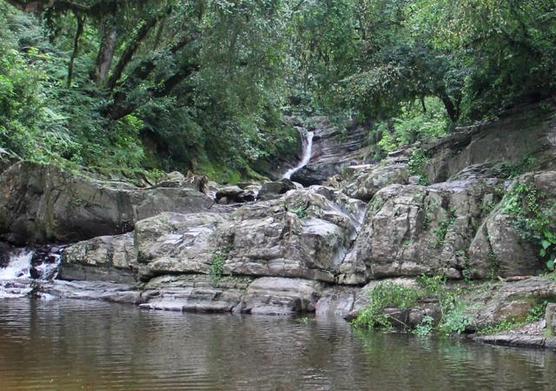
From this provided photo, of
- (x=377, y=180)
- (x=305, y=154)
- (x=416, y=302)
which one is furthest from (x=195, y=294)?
(x=305, y=154)

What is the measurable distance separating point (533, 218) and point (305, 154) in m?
26.1

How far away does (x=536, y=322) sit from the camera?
36.9ft

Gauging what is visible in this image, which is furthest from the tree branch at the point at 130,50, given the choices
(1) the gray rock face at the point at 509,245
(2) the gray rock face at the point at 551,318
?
(2) the gray rock face at the point at 551,318

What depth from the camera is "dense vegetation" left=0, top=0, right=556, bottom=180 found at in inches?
587

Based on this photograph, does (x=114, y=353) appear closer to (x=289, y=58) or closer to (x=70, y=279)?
(x=70, y=279)

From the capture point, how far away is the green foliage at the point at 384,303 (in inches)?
519

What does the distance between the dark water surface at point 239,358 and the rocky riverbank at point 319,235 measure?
196 centimetres

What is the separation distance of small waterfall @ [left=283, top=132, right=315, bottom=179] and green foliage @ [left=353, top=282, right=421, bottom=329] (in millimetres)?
22968

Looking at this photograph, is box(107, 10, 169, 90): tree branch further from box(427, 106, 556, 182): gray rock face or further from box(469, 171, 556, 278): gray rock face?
box(469, 171, 556, 278): gray rock face

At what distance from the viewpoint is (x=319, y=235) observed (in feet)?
52.6

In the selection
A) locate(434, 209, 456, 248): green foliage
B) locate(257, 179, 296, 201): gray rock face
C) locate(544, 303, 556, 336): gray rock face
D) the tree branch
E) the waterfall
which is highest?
the tree branch

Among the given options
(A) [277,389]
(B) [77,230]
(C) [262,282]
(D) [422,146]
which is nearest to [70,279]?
(B) [77,230]

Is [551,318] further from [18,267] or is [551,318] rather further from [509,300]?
[18,267]

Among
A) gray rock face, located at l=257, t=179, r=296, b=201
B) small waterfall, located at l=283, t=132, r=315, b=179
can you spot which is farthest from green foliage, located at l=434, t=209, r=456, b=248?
small waterfall, located at l=283, t=132, r=315, b=179
